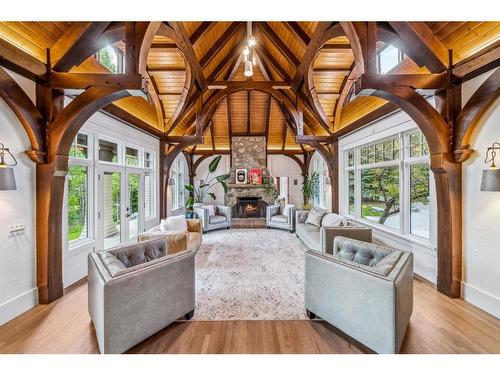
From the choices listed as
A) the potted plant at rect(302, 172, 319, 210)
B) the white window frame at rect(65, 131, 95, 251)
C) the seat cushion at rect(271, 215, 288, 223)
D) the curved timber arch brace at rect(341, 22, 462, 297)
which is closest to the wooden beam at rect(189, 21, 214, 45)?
the white window frame at rect(65, 131, 95, 251)

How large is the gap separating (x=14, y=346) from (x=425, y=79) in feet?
19.5

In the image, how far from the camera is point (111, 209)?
4.94m

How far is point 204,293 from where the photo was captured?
11.2 ft

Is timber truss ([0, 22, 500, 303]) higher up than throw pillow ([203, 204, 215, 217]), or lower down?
higher up

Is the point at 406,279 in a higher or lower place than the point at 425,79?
lower

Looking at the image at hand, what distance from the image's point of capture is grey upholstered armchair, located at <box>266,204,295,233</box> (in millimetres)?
7465

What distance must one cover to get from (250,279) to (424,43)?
4501 mm

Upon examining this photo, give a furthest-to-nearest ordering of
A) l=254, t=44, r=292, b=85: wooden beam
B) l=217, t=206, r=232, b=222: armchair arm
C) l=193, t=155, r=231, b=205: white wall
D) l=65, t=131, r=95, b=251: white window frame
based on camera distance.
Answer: l=193, t=155, r=231, b=205: white wall → l=217, t=206, r=232, b=222: armchair arm → l=254, t=44, r=292, b=85: wooden beam → l=65, t=131, r=95, b=251: white window frame

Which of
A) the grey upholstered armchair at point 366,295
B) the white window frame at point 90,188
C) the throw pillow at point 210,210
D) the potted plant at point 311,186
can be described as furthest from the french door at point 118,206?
the potted plant at point 311,186

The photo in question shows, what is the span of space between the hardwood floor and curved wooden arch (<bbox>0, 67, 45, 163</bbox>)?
82.6 inches

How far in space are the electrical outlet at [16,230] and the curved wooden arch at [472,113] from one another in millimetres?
6002

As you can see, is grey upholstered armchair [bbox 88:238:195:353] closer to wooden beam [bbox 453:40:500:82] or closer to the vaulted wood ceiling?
the vaulted wood ceiling
